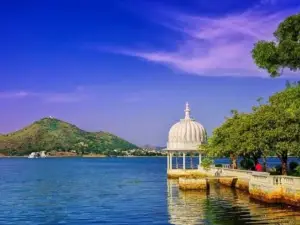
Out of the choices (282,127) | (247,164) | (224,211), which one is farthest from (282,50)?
(247,164)

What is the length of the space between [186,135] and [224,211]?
37.5 metres

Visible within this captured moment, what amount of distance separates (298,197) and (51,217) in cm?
1918

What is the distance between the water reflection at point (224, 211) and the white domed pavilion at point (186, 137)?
2423 cm

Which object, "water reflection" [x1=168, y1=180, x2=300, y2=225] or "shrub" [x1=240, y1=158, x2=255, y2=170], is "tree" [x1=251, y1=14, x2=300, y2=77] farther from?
"shrub" [x1=240, y1=158, x2=255, y2=170]

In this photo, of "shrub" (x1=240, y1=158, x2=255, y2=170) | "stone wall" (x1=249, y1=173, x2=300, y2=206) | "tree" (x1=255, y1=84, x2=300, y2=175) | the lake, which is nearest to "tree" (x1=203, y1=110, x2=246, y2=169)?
"shrub" (x1=240, y1=158, x2=255, y2=170)

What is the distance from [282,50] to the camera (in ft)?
131

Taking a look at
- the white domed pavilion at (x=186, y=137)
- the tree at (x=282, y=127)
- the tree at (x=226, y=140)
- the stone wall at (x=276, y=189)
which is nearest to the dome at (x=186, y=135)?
the white domed pavilion at (x=186, y=137)

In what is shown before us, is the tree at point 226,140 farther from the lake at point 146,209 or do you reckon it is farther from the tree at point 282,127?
the tree at point 282,127

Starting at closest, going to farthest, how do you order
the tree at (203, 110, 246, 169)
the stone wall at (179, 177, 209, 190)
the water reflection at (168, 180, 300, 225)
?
the water reflection at (168, 180, 300, 225), the stone wall at (179, 177, 209, 190), the tree at (203, 110, 246, 169)

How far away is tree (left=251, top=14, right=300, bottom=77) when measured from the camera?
39562mm

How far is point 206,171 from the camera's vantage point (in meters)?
70.2

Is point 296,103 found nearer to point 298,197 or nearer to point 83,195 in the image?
point 298,197

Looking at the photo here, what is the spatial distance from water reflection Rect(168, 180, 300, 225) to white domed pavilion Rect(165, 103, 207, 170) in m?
24.2

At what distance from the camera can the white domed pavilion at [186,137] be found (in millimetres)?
76750
